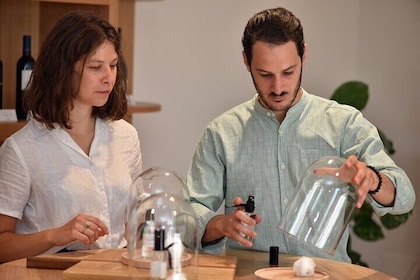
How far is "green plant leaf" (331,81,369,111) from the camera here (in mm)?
4734

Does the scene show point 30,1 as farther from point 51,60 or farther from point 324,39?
point 324,39

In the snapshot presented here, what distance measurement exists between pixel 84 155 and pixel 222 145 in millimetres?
423

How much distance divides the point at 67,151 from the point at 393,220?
7.82 ft

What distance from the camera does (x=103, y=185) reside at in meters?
2.75

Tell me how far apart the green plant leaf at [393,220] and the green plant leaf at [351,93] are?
1.93 ft

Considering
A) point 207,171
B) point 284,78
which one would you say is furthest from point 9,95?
point 284,78

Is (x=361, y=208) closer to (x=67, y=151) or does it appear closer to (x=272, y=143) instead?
(x=272, y=143)

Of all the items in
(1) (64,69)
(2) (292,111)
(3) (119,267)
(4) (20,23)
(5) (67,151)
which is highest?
(4) (20,23)

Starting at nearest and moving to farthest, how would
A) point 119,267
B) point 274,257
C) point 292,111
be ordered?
1. point 119,267
2. point 274,257
3. point 292,111

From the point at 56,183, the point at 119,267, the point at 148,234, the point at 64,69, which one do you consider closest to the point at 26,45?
the point at 64,69

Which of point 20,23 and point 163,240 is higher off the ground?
point 20,23

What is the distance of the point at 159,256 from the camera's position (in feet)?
6.50

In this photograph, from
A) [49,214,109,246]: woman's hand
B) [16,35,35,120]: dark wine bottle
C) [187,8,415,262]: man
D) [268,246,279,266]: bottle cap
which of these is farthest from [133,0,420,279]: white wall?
[268,246,279,266]: bottle cap

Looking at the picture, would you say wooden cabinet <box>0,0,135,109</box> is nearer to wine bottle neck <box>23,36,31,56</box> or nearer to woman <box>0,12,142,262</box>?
wine bottle neck <box>23,36,31,56</box>
